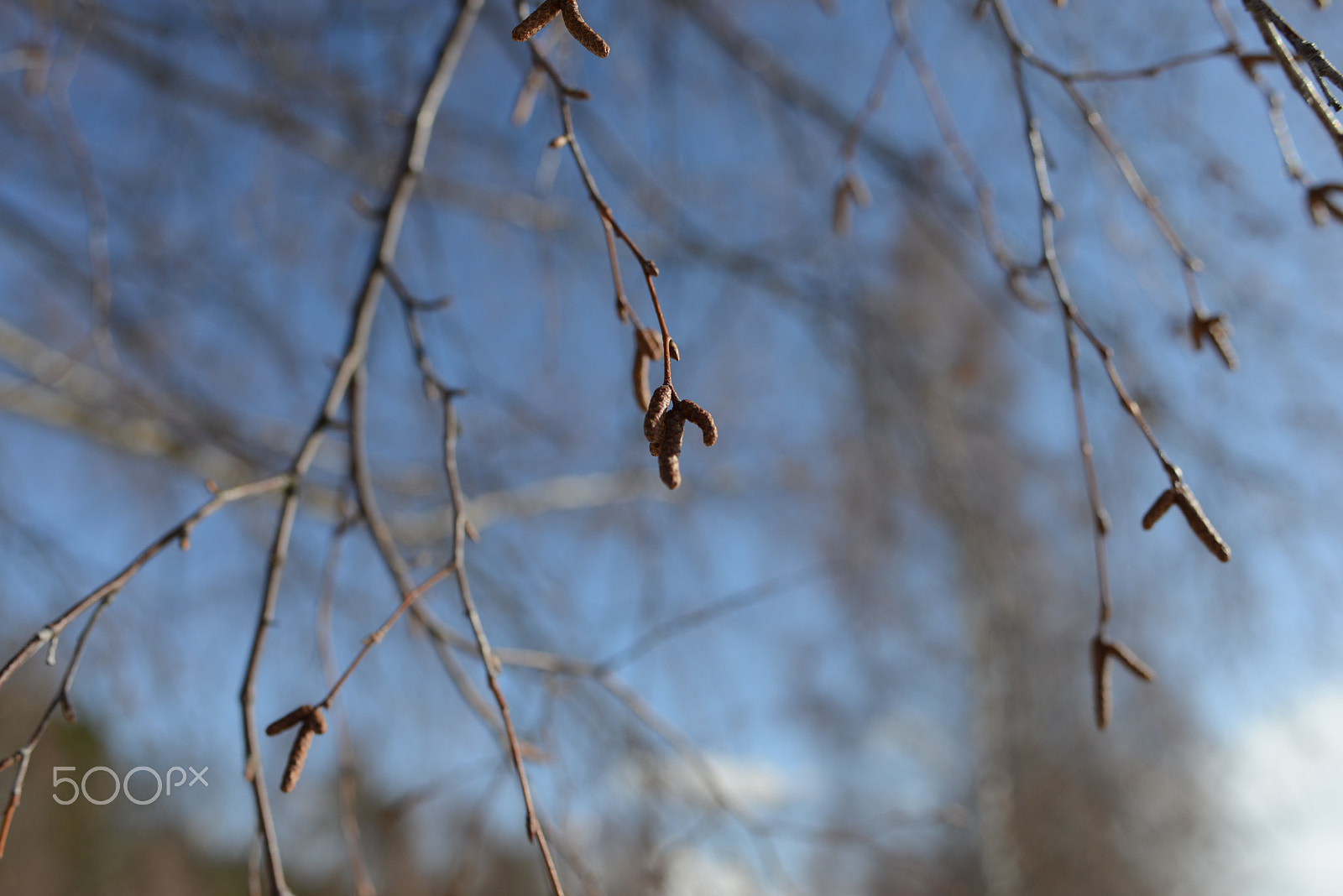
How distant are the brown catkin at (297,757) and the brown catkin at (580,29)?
496 mm

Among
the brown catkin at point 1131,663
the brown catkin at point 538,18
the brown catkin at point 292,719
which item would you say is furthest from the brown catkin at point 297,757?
the brown catkin at point 1131,663

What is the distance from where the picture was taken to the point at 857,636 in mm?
4332

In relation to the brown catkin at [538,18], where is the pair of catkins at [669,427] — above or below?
below

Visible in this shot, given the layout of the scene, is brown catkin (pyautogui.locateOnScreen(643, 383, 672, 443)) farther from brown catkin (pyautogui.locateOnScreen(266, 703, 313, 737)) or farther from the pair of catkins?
brown catkin (pyautogui.locateOnScreen(266, 703, 313, 737))

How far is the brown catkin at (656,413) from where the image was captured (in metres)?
0.52

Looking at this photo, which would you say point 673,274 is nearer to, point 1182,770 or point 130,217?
point 130,217

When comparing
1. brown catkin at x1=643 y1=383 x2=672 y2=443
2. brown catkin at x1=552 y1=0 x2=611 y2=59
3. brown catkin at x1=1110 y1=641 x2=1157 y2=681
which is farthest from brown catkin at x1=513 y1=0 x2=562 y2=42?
brown catkin at x1=1110 y1=641 x2=1157 y2=681

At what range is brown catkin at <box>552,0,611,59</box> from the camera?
0.50m

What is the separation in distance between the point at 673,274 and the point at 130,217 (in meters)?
1.59

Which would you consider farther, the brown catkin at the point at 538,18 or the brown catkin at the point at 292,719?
the brown catkin at the point at 292,719

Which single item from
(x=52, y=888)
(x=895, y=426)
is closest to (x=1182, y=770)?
(x=895, y=426)

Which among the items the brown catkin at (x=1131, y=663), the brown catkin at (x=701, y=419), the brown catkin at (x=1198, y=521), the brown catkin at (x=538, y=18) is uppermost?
the brown catkin at (x=538, y=18)

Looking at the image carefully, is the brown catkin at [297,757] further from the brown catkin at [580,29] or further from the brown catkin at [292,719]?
the brown catkin at [580,29]

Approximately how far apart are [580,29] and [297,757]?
523 mm
